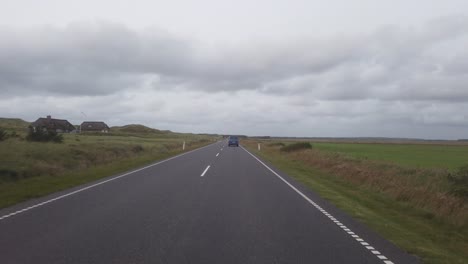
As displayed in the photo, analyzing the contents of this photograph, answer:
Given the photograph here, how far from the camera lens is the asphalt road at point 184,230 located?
20.6 feet

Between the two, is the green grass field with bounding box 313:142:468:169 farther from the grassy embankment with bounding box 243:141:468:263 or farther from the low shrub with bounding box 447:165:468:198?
the low shrub with bounding box 447:165:468:198

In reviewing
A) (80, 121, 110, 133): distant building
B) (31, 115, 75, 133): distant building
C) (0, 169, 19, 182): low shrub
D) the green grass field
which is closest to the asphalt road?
(0, 169, 19, 182): low shrub

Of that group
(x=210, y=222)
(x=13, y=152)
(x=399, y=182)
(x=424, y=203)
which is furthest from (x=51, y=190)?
(x=399, y=182)

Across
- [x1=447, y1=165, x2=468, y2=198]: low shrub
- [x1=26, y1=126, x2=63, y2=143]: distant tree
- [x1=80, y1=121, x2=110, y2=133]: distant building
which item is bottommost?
[x1=447, y1=165, x2=468, y2=198]: low shrub

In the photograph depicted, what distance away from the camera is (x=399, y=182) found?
1723cm

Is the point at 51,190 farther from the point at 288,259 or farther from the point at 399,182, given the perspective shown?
the point at 399,182

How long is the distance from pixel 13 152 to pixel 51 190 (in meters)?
9.95

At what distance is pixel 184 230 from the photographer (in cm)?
801

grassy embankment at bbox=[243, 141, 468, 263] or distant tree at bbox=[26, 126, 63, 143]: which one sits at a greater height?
distant tree at bbox=[26, 126, 63, 143]

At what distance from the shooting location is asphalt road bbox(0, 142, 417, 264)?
627cm

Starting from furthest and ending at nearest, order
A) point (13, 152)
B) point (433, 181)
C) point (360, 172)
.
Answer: point (13, 152) < point (360, 172) < point (433, 181)

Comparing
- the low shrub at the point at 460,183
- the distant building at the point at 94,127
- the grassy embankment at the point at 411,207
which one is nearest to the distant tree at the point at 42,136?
the grassy embankment at the point at 411,207

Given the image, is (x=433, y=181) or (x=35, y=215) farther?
(x=433, y=181)

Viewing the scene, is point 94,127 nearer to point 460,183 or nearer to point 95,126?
point 95,126
